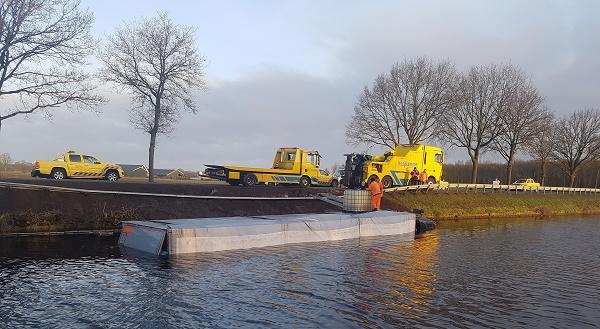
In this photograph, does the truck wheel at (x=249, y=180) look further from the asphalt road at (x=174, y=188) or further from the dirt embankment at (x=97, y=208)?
the dirt embankment at (x=97, y=208)

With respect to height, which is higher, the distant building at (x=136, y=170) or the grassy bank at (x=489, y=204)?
the distant building at (x=136, y=170)

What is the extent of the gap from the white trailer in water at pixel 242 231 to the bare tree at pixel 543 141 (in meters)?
36.6

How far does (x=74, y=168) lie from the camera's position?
2959cm

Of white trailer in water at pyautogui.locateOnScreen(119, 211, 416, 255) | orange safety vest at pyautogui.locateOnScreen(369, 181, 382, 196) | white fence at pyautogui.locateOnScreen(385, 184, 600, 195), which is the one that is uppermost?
white fence at pyautogui.locateOnScreen(385, 184, 600, 195)

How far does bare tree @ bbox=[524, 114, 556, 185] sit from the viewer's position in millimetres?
52000

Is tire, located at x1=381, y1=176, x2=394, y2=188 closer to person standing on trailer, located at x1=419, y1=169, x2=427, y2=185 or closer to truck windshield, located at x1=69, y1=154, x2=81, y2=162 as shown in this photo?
person standing on trailer, located at x1=419, y1=169, x2=427, y2=185

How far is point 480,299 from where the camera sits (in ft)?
37.5

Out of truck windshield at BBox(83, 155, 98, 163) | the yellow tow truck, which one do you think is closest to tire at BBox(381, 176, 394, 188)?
the yellow tow truck

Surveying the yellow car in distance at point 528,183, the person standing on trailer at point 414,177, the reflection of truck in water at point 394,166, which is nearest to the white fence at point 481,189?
the person standing on trailer at point 414,177

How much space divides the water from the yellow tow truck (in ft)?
40.3

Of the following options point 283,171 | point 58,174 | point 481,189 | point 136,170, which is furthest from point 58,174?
point 136,170

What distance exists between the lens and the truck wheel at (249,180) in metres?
30.0

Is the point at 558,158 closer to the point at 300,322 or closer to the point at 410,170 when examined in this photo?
the point at 410,170

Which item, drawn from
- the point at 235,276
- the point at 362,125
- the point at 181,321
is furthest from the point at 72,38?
the point at 362,125
